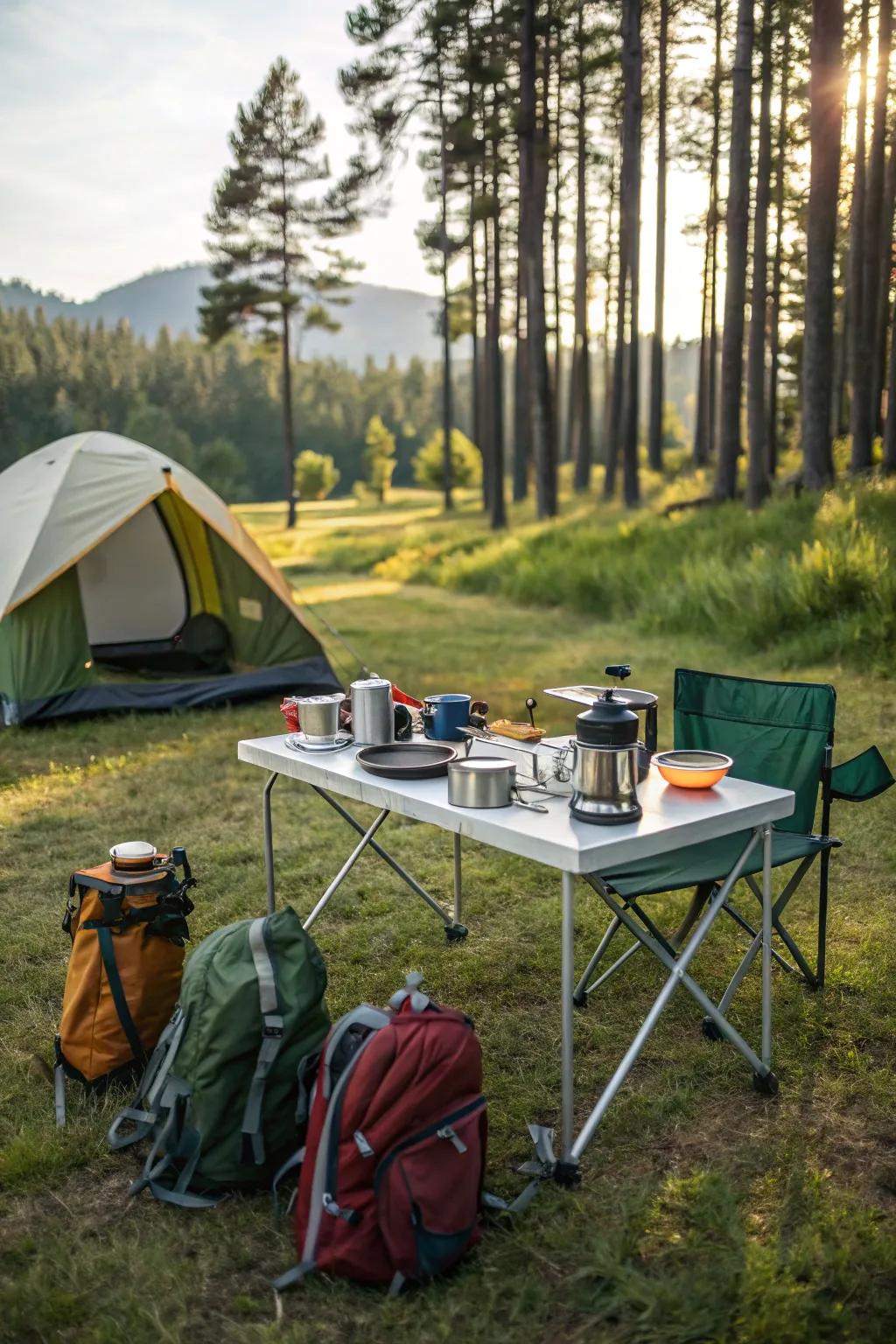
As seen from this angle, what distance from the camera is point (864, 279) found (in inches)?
482

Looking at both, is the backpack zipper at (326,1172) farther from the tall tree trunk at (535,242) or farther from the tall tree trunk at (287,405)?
the tall tree trunk at (287,405)

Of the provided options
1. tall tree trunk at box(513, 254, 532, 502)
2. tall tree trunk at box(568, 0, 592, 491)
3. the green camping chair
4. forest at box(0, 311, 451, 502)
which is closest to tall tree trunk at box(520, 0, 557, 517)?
tall tree trunk at box(568, 0, 592, 491)

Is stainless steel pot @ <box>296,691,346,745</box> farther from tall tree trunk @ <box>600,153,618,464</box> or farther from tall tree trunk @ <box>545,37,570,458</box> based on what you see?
tall tree trunk @ <box>600,153,618,464</box>

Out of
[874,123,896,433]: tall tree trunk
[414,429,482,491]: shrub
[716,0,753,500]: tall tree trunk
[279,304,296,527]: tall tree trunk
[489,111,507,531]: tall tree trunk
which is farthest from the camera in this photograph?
[414,429,482,491]: shrub

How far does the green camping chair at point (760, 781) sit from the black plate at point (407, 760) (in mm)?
475

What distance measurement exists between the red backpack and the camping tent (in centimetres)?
485

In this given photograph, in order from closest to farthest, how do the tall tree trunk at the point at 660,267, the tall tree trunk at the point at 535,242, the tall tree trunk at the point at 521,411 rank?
1. the tall tree trunk at the point at 535,242
2. the tall tree trunk at the point at 660,267
3. the tall tree trunk at the point at 521,411

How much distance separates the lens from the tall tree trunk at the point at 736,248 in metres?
10.0

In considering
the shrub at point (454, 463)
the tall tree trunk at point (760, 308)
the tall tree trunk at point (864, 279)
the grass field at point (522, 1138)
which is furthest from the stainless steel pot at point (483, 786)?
the shrub at point (454, 463)

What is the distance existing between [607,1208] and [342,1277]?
532mm

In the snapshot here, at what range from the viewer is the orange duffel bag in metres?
2.58

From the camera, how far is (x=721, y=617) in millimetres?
8398

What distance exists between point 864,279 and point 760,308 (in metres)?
1.28

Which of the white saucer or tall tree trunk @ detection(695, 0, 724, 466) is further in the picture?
tall tree trunk @ detection(695, 0, 724, 466)
